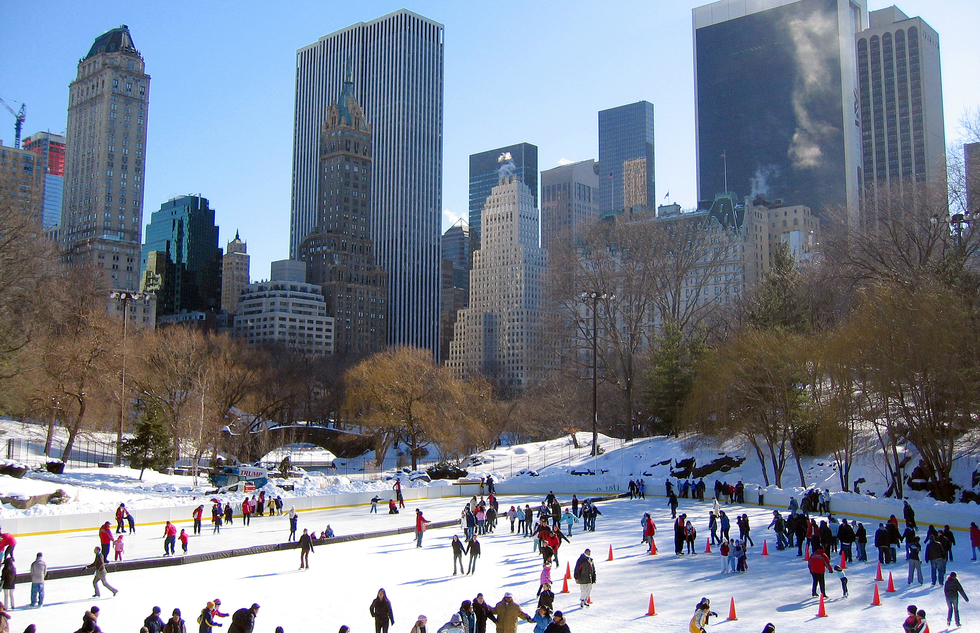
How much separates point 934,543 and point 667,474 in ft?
95.3

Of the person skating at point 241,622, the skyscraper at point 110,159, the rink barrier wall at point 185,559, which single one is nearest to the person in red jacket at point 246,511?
the rink barrier wall at point 185,559

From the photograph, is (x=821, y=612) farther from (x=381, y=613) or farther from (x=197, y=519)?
(x=197, y=519)

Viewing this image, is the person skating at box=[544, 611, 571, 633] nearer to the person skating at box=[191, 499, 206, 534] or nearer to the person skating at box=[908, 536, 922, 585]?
the person skating at box=[908, 536, 922, 585]

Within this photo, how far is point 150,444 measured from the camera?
4625 cm

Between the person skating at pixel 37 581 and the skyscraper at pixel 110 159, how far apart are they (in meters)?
181

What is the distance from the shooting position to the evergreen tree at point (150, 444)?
46.0 meters

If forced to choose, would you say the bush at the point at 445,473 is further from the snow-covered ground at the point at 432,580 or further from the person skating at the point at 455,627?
the person skating at the point at 455,627

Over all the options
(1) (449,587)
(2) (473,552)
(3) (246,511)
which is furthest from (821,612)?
(3) (246,511)

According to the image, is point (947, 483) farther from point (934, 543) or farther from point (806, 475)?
point (934, 543)

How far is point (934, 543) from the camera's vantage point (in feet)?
61.9

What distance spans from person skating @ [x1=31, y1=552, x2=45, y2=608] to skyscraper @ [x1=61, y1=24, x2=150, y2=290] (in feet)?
594

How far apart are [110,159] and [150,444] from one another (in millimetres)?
163369

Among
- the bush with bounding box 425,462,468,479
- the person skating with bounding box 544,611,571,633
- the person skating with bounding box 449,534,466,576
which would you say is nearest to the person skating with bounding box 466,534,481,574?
the person skating with bounding box 449,534,466,576

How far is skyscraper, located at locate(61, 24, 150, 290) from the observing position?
613 feet
